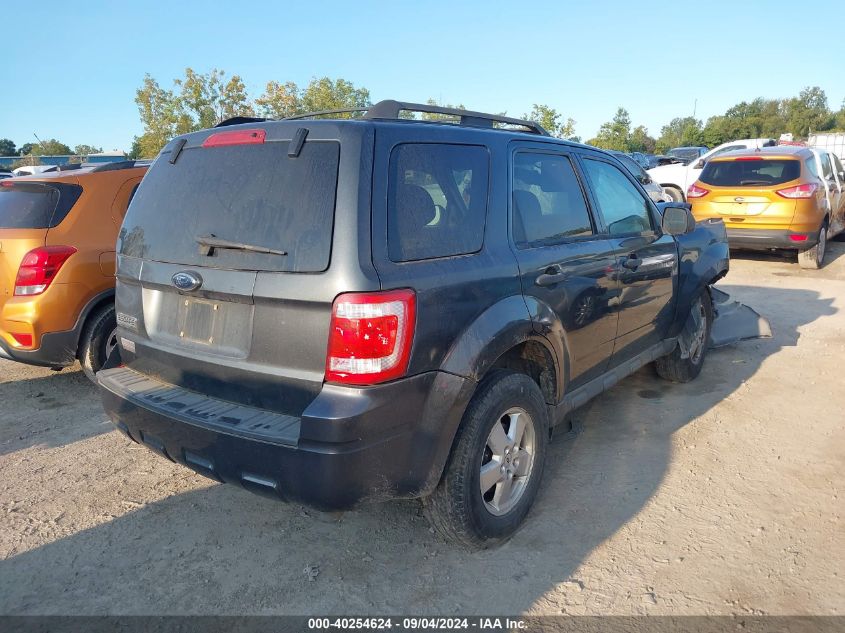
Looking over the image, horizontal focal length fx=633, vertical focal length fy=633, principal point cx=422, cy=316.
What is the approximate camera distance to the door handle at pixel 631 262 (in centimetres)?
378

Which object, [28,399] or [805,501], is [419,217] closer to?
[805,501]

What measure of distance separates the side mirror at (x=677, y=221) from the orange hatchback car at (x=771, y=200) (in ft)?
20.2

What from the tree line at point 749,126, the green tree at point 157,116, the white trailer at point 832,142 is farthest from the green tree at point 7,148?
the white trailer at point 832,142

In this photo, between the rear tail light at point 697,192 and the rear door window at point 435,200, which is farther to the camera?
the rear tail light at point 697,192

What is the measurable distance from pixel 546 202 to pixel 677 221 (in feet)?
4.44

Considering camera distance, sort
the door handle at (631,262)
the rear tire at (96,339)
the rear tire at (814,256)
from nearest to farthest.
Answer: the door handle at (631,262), the rear tire at (96,339), the rear tire at (814,256)

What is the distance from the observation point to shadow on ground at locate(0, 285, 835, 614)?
2.59m

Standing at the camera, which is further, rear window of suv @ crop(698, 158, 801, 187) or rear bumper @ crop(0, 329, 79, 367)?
rear window of suv @ crop(698, 158, 801, 187)

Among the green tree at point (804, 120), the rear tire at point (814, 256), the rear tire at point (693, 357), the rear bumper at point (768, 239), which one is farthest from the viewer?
the green tree at point (804, 120)

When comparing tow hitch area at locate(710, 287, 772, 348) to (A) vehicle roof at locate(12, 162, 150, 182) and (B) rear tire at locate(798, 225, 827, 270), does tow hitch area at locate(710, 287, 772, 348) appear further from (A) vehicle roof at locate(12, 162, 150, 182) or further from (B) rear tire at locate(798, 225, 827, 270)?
(A) vehicle roof at locate(12, 162, 150, 182)

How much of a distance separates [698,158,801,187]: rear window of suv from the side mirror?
6360mm

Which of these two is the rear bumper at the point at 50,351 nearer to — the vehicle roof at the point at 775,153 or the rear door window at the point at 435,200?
the rear door window at the point at 435,200

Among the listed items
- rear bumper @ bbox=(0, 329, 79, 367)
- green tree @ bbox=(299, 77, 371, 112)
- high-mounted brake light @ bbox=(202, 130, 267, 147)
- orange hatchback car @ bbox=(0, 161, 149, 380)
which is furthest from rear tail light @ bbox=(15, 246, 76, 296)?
green tree @ bbox=(299, 77, 371, 112)

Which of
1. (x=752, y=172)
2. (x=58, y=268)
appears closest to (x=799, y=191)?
(x=752, y=172)
